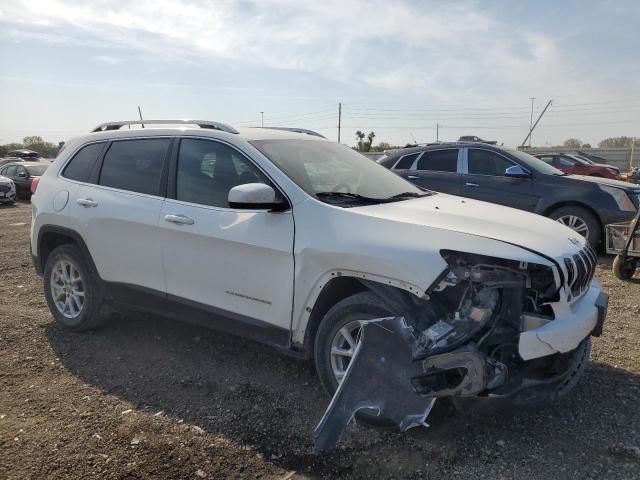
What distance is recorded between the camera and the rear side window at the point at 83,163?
16.0 ft

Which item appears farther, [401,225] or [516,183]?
[516,183]

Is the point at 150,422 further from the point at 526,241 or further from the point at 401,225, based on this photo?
the point at 526,241

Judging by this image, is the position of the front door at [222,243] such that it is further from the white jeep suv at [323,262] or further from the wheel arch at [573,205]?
the wheel arch at [573,205]

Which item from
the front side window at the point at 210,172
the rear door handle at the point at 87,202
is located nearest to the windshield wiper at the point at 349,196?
the front side window at the point at 210,172

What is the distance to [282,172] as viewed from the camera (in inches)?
145

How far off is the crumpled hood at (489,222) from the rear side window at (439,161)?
5.38m

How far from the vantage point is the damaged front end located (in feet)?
9.26

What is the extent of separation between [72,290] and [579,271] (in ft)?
13.8

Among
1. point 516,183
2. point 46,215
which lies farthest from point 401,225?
point 516,183

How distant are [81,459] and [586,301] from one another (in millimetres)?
3086

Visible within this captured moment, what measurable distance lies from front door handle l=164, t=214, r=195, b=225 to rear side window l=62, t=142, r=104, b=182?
1281 mm

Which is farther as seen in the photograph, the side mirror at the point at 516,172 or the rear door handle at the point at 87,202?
the side mirror at the point at 516,172

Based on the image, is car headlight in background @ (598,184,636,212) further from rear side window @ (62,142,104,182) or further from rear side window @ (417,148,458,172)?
rear side window @ (62,142,104,182)

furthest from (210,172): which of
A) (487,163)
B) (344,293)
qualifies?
(487,163)
